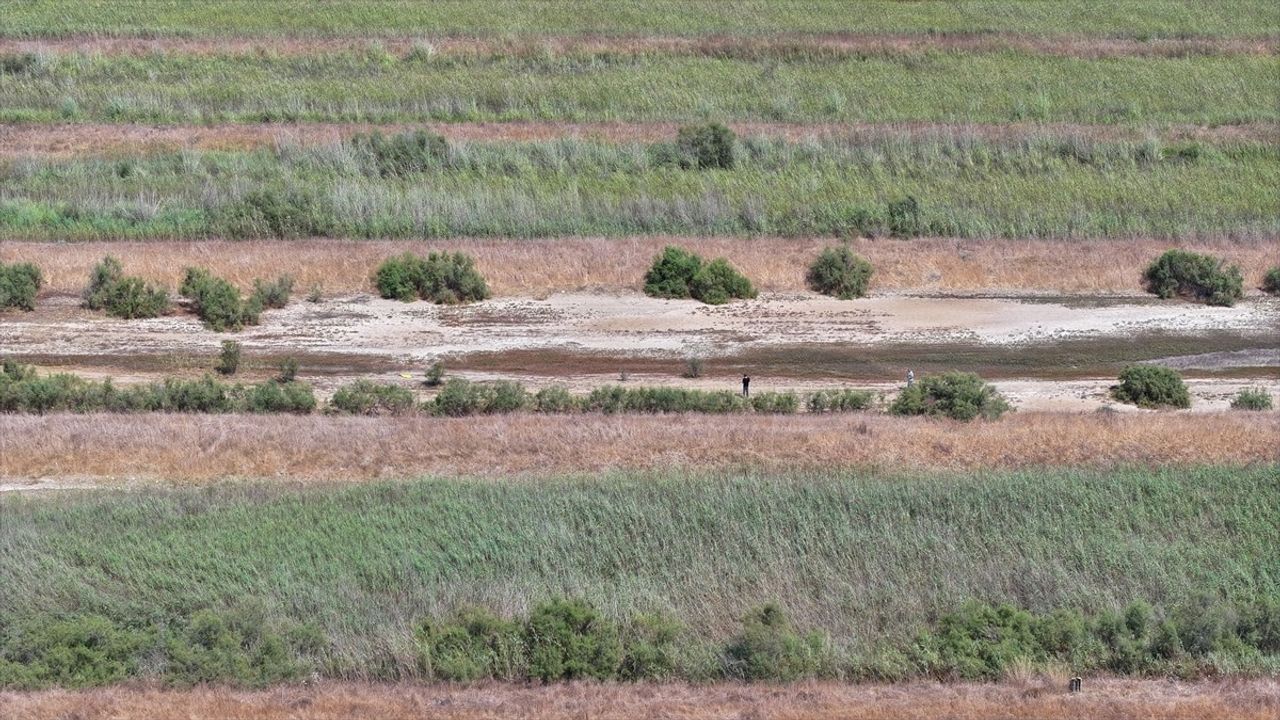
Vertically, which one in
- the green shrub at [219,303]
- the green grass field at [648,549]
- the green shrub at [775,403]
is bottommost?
the green grass field at [648,549]

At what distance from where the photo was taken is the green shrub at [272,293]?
30797mm

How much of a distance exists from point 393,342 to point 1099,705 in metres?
17.2

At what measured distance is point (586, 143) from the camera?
39.0m

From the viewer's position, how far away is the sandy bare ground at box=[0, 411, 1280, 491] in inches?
877

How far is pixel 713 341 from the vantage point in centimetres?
3025

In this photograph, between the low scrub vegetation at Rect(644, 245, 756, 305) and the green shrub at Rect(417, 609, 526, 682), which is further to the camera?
the low scrub vegetation at Rect(644, 245, 756, 305)

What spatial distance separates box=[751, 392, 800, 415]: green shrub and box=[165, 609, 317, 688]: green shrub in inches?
417

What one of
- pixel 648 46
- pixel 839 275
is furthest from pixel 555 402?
pixel 648 46


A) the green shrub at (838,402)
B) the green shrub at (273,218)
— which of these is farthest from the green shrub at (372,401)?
the green shrub at (273,218)

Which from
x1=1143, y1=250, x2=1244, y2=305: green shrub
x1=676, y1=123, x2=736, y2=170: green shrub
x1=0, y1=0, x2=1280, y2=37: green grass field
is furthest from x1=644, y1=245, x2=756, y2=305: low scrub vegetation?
x1=0, y1=0, x2=1280, y2=37: green grass field

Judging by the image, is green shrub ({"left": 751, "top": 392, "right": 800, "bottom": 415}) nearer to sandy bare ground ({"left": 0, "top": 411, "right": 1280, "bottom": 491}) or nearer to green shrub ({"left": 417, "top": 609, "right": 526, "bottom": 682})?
sandy bare ground ({"left": 0, "top": 411, "right": 1280, "bottom": 491})

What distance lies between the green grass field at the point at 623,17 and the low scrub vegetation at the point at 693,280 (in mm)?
20678

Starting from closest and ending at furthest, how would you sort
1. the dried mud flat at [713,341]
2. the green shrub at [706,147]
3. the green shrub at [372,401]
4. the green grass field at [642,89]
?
1. the green shrub at [372,401]
2. the dried mud flat at [713,341]
3. the green shrub at [706,147]
4. the green grass field at [642,89]

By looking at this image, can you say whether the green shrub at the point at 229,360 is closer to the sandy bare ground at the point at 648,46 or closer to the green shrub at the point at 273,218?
the green shrub at the point at 273,218
